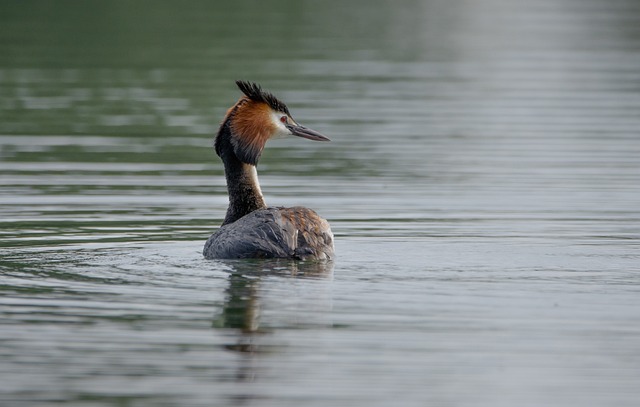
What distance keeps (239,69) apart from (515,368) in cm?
1969

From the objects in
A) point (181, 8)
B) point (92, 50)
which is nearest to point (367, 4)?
point (181, 8)

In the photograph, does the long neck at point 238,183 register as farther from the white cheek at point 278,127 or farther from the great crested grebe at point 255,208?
the white cheek at point 278,127

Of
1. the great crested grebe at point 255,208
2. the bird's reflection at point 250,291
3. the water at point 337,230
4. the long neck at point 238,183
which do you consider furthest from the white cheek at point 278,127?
the bird's reflection at point 250,291

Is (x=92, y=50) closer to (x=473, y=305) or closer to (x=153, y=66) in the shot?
(x=153, y=66)

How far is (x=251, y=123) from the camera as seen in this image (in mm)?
12766

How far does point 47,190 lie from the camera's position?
15961 millimetres

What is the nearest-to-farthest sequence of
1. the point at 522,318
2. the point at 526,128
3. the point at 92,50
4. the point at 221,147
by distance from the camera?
the point at 522,318
the point at 221,147
the point at 526,128
the point at 92,50

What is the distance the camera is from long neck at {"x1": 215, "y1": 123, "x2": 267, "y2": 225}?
42.2ft

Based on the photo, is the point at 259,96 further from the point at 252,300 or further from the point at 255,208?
the point at 252,300

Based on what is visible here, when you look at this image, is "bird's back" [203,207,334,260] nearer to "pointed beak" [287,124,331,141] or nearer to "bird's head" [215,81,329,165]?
"bird's head" [215,81,329,165]

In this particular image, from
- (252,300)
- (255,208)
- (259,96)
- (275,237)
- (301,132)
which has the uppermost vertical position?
(259,96)

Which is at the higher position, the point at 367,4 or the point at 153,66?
the point at 367,4

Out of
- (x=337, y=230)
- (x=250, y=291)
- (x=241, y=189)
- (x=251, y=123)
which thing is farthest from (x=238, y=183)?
(x=250, y=291)

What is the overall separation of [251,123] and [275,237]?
1.49 m
